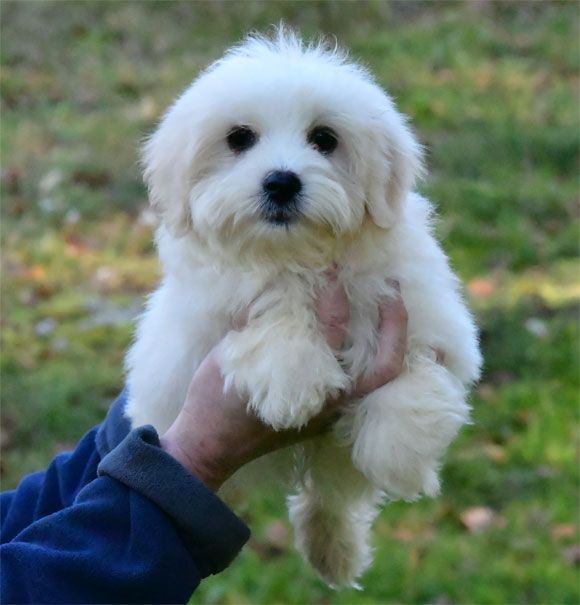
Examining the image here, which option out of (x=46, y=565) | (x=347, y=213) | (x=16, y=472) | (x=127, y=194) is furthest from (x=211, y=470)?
(x=127, y=194)

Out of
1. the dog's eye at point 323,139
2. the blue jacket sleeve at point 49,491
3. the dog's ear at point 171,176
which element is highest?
the dog's eye at point 323,139

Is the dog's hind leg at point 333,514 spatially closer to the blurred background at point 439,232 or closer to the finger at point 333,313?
the finger at point 333,313

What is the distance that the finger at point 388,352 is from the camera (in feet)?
8.36

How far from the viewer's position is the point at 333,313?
261 cm

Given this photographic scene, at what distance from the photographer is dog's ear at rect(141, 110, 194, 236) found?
2684 mm

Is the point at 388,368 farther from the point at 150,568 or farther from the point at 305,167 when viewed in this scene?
the point at 150,568

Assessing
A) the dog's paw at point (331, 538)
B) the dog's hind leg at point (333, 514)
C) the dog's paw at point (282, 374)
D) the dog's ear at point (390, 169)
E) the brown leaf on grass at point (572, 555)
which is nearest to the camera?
the dog's paw at point (282, 374)

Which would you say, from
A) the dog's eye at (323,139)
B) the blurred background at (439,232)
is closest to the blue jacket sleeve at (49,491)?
the dog's eye at (323,139)

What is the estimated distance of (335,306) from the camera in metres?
2.61

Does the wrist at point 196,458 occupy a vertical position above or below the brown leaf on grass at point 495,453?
above

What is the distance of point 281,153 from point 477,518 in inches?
107

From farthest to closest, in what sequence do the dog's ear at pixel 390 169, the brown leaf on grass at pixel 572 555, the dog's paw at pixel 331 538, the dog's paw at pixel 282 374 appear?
the brown leaf on grass at pixel 572 555 → the dog's paw at pixel 331 538 → the dog's ear at pixel 390 169 → the dog's paw at pixel 282 374

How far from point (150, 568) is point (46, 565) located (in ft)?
0.69

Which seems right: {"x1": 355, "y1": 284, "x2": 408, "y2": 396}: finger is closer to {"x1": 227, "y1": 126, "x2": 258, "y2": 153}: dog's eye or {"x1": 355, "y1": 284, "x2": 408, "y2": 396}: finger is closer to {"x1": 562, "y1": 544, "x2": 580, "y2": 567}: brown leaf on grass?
{"x1": 227, "y1": 126, "x2": 258, "y2": 153}: dog's eye
